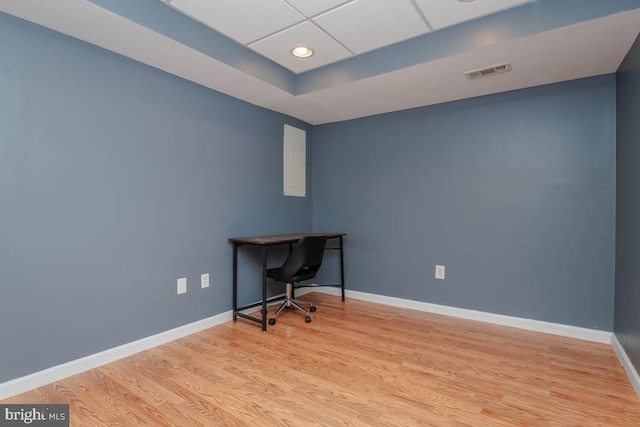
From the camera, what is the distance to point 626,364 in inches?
79.1

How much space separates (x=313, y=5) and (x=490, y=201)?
7.16ft

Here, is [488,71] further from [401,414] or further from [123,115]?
[123,115]

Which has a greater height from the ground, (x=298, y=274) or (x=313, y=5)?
(x=313, y=5)

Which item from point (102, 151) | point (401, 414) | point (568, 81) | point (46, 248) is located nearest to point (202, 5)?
point (102, 151)

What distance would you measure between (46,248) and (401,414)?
7.03 ft

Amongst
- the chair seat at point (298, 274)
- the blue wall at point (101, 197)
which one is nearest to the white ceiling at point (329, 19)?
the blue wall at point (101, 197)

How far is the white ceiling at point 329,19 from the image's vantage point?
6.29 ft

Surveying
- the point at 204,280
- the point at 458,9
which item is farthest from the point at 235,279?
the point at 458,9

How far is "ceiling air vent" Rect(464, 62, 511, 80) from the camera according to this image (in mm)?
2336

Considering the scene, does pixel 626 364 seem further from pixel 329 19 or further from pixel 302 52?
pixel 302 52

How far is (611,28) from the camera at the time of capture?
6.02 feet

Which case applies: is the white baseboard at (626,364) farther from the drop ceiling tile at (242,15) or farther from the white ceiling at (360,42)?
the drop ceiling tile at (242,15)

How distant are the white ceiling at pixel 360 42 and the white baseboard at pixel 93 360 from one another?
197 cm

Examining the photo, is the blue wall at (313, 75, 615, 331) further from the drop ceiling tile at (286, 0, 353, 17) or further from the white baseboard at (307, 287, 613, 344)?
the drop ceiling tile at (286, 0, 353, 17)
